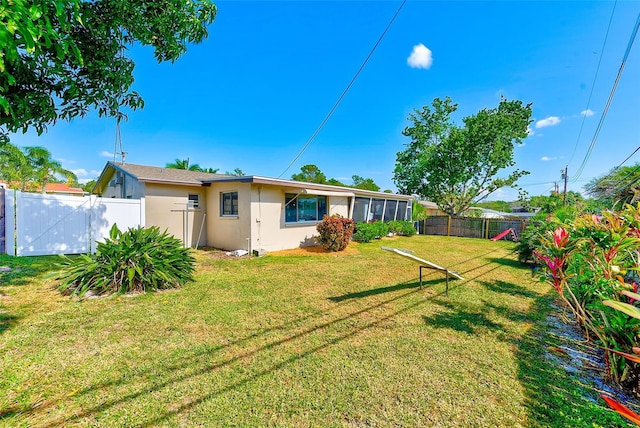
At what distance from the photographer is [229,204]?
10.7m

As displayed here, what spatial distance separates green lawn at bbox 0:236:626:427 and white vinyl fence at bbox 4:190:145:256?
9.28ft

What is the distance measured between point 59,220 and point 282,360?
9.39 metres

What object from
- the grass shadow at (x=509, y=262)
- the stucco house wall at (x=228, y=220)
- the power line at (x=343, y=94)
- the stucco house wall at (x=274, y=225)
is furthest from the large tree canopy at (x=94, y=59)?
the grass shadow at (x=509, y=262)

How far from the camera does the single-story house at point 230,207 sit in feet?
32.3

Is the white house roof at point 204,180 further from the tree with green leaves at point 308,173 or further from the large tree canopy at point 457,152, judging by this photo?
the tree with green leaves at point 308,173

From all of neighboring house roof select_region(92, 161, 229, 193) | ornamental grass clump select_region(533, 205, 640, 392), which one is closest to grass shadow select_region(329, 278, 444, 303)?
ornamental grass clump select_region(533, 205, 640, 392)

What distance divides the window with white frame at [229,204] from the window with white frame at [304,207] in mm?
2078

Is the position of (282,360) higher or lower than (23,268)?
lower

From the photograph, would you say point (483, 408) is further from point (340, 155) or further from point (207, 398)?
point (340, 155)

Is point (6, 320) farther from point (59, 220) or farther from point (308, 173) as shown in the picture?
point (308, 173)

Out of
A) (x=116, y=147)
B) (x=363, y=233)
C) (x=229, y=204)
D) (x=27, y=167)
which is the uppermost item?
(x=27, y=167)

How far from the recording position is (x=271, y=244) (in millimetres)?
10484

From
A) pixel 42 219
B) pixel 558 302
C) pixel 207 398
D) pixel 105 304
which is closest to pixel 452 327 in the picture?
pixel 558 302

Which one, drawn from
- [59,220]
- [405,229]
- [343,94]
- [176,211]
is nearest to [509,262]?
[405,229]
